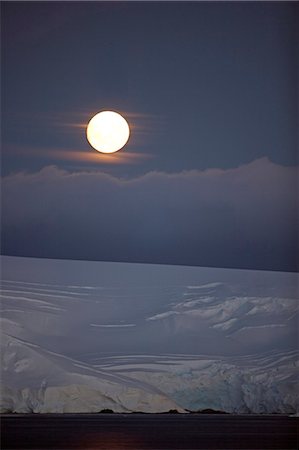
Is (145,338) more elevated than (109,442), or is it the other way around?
(145,338)

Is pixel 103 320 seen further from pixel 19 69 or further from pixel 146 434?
pixel 19 69

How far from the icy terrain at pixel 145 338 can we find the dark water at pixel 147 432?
84 mm

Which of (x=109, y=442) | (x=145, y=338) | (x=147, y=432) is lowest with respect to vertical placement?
(x=109, y=442)

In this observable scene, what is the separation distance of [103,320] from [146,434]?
0.67 m

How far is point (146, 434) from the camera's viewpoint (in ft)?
11.7

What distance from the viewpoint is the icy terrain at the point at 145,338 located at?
3895 mm

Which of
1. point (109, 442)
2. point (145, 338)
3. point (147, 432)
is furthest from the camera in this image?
point (145, 338)

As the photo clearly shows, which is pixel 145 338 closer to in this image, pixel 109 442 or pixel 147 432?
pixel 147 432

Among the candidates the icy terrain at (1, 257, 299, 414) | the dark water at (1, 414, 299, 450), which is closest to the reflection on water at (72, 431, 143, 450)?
the dark water at (1, 414, 299, 450)

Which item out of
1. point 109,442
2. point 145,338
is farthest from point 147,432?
point 145,338

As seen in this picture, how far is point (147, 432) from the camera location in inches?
141

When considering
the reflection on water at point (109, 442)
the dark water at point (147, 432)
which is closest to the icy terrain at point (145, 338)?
the dark water at point (147, 432)

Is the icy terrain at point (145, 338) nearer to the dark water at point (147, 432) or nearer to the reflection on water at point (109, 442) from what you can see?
the dark water at point (147, 432)

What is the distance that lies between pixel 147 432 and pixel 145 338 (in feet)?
1.74
